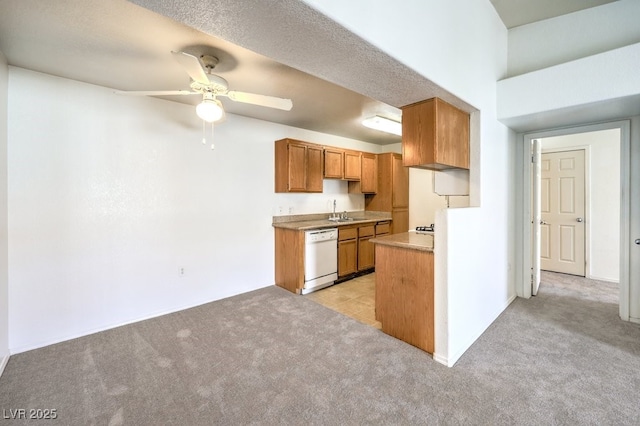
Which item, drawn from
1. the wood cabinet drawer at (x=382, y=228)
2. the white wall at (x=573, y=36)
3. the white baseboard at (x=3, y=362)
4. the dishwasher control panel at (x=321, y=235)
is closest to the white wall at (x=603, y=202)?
the white wall at (x=573, y=36)

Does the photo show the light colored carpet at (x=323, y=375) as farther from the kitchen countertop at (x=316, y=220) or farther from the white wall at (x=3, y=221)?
the kitchen countertop at (x=316, y=220)

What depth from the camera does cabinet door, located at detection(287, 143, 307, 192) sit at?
4086 mm

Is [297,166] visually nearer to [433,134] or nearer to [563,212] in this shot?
[433,134]

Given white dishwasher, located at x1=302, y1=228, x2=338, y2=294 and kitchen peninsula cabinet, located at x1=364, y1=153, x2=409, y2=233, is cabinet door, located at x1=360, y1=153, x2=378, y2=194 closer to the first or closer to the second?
kitchen peninsula cabinet, located at x1=364, y1=153, x2=409, y2=233

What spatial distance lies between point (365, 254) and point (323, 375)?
2794 mm

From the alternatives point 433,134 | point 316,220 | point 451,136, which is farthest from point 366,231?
point 433,134

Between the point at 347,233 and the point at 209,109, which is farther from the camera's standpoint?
the point at 347,233

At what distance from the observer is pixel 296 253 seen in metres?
3.84

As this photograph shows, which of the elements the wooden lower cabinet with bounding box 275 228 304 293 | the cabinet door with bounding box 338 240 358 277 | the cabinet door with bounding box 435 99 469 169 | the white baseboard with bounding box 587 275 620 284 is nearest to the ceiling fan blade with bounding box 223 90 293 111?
the cabinet door with bounding box 435 99 469 169

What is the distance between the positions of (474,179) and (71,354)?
3.88 metres

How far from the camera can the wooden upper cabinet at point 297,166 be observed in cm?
406

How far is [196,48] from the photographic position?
212 cm

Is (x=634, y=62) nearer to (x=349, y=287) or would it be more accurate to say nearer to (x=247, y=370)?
(x=349, y=287)

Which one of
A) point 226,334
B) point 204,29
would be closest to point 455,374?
point 226,334
